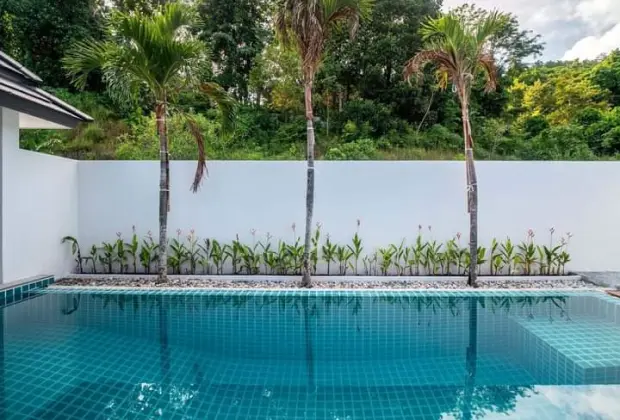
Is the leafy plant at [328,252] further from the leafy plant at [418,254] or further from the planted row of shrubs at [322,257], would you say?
the leafy plant at [418,254]

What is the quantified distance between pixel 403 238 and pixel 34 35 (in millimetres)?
16264

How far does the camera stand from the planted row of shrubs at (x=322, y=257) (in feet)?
24.0

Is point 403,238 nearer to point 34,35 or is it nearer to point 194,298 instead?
point 194,298

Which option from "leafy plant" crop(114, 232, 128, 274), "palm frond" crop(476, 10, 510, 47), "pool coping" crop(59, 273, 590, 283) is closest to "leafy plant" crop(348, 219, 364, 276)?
"pool coping" crop(59, 273, 590, 283)

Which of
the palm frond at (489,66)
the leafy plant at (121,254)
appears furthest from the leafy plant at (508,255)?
the leafy plant at (121,254)

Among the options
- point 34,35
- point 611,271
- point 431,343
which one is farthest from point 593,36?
point 34,35

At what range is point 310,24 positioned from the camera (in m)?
5.96

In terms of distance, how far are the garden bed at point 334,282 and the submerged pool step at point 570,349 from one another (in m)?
1.65

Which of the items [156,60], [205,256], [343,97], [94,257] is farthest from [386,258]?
[343,97]

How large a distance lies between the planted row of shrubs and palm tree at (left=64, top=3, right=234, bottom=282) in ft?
2.98

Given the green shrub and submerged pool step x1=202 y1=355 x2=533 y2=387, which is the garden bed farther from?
the green shrub

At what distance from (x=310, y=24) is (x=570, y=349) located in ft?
18.1

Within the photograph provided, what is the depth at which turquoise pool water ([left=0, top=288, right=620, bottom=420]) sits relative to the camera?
10.7ft

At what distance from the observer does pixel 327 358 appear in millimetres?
4301
